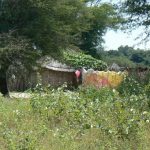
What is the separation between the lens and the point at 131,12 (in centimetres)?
1900

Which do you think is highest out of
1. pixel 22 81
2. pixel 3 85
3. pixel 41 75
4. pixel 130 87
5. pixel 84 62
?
pixel 130 87

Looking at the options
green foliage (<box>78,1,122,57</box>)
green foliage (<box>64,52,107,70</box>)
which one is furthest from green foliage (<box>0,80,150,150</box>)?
green foliage (<box>78,1,122,57</box>)

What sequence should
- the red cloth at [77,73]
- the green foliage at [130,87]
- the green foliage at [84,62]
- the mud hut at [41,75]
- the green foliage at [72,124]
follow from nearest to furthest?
the green foliage at [72,124], the green foliage at [130,87], the mud hut at [41,75], the red cloth at [77,73], the green foliage at [84,62]

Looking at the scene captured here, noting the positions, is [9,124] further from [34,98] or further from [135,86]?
[135,86]

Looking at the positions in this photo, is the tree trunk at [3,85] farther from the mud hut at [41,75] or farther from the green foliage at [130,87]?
the green foliage at [130,87]

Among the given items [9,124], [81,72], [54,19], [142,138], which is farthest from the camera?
[81,72]

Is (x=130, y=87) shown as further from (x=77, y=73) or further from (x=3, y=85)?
(x=77, y=73)

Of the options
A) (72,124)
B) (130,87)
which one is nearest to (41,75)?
(130,87)

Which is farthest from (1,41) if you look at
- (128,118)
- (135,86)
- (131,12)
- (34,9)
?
(128,118)

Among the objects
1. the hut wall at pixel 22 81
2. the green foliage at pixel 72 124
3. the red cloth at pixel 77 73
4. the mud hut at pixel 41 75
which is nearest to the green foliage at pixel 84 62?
the mud hut at pixel 41 75

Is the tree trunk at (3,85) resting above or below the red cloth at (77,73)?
above

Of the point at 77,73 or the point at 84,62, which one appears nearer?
the point at 77,73

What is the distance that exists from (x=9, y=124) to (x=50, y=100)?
138 cm

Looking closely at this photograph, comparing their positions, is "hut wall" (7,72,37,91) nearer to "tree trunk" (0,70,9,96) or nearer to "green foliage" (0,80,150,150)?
"tree trunk" (0,70,9,96)
